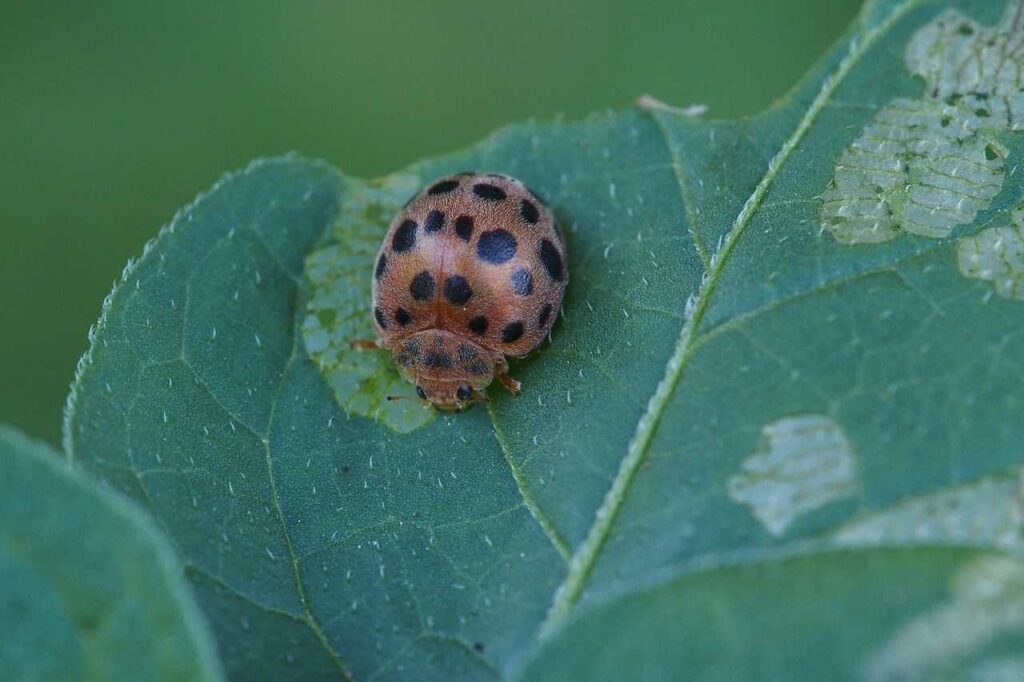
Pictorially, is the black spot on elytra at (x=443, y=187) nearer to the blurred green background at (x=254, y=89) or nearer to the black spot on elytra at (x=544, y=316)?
the black spot on elytra at (x=544, y=316)

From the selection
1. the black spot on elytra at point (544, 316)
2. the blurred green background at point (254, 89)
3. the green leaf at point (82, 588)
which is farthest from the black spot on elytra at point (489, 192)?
the blurred green background at point (254, 89)

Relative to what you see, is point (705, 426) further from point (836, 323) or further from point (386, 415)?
point (386, 415)

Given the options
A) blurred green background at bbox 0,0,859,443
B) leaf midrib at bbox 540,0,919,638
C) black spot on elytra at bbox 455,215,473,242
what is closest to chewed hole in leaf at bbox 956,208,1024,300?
leaf midrib at bbox 540,0,919,638

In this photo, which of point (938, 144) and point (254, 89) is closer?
point (938, 144)

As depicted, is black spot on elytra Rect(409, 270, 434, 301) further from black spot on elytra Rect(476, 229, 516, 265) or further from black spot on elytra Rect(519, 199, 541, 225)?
black spot on elytra Rect(519, 199, 541, 225)

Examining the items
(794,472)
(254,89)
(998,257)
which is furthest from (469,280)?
(254,89)

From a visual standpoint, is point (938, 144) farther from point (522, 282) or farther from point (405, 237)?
point (405, 237)
